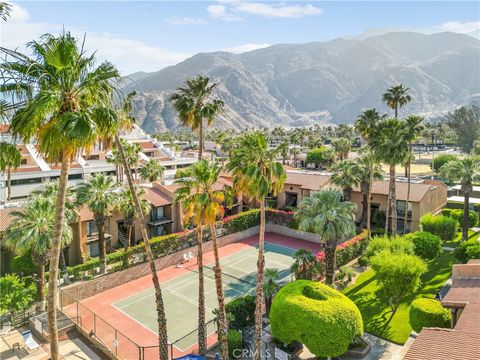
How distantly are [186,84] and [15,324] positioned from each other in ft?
88.9

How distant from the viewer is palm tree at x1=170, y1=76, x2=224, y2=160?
39.5 metres

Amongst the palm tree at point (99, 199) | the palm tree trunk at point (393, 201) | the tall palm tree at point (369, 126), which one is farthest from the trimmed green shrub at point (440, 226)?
the palm tree at point (99, 199)

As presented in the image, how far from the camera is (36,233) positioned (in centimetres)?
2697

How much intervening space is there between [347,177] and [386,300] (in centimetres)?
1812

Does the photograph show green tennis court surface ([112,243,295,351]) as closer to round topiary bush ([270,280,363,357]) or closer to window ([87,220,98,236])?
round topiary bush ([270,280,363,357])

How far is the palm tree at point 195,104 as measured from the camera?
39.5m

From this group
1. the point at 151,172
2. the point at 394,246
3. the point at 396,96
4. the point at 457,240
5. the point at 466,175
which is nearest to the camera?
the point at 394,246

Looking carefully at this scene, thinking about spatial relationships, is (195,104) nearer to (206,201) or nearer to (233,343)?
(206,201)

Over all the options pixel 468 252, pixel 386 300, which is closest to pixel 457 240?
pixel 468 252

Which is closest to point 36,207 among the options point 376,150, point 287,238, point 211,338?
point 211,338

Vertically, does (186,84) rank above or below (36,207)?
above

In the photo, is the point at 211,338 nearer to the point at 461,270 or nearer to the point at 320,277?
the point at 320,277

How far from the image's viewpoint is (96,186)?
34219 mm

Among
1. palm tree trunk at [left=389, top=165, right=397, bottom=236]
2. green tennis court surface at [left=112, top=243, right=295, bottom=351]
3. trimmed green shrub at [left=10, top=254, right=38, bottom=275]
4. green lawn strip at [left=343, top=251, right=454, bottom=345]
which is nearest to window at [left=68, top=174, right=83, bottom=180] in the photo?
trimmed green shrub at [left=10, top=254, right=38, bottom=275]
